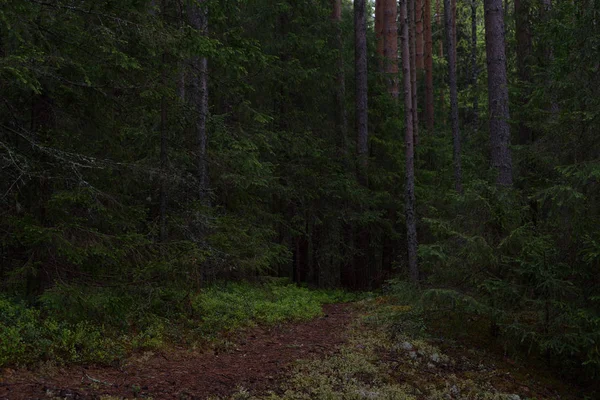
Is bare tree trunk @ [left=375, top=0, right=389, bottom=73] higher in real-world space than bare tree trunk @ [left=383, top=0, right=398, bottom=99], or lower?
higher

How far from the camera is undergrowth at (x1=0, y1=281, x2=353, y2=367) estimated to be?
6344mm

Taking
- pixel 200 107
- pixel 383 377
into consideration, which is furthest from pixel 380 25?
pixel 383 377

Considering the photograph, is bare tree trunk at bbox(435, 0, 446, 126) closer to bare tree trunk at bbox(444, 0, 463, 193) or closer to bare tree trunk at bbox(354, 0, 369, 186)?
bare tree trunk at bbox(444, 0, 463, 193)

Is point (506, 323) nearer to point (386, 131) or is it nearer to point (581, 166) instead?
point (581, 166)

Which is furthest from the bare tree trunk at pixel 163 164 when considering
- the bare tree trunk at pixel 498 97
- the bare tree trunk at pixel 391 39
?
the bare tree trunk at pixel 391 39

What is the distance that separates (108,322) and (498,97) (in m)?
8.81

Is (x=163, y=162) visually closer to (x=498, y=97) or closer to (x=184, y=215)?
(x=184, y=215)

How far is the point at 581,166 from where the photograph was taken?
7.73 metres

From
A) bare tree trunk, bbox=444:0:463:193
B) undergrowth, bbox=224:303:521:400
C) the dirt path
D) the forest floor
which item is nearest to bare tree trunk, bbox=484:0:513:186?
the forest floor

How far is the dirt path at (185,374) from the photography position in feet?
18.0

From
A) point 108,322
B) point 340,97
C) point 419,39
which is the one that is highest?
point 419,39

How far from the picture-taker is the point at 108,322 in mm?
7594

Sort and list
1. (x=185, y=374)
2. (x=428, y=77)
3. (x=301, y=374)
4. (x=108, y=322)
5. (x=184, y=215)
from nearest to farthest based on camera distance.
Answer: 1. (x=185, y=374)
2. (x=301, y=374)
3. (x=108, y=322)
4. (x=184, y=215)
5. (x=428, y=77)

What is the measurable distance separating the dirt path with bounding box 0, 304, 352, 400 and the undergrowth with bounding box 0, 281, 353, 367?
37cm
